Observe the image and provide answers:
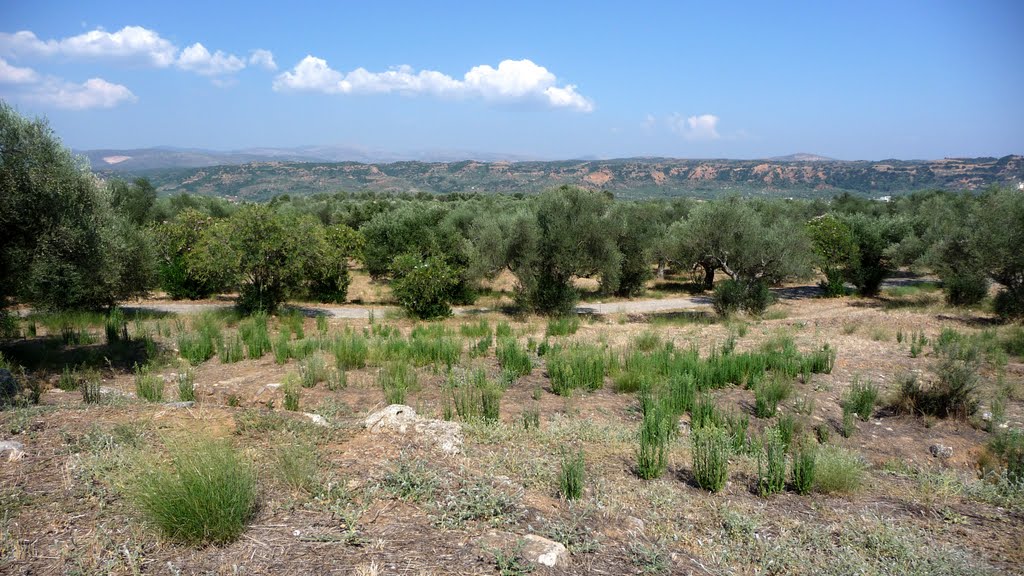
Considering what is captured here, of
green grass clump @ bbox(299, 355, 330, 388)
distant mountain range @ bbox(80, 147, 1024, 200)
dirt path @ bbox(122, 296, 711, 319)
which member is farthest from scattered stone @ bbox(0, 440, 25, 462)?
distant mountain range @ bbox(80, 147, 1024, 200)

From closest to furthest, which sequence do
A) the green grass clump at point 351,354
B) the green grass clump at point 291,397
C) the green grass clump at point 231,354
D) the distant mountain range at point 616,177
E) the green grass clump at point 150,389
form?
the green grass clump at point 291,397 < the green grass clump at point 150,389 < the green grass clump at point 351,354 < the green grass clump at point 231,354 < the distant mountain range at point 616,177

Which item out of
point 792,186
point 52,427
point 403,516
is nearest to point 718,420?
point 403,516

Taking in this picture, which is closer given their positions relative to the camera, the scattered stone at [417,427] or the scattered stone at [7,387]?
the scattered stone at [417,427]

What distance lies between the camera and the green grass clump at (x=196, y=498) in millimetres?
3572

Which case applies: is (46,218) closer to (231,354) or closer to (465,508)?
(231,354)

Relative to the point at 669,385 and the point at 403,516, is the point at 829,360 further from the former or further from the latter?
the point at 403,516

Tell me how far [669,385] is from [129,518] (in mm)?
6868

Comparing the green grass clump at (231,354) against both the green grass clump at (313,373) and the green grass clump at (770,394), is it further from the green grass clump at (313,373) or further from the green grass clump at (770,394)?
the green grass clump at (770,394)

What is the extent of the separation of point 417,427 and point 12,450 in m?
3.47

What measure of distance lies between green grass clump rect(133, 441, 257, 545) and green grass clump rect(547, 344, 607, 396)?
583 cm

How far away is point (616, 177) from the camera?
123 meters

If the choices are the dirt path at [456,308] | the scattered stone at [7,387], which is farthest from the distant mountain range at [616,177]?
the scattered stone at [7,387]

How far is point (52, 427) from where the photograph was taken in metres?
5.37

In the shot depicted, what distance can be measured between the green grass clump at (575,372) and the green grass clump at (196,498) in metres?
5.83
